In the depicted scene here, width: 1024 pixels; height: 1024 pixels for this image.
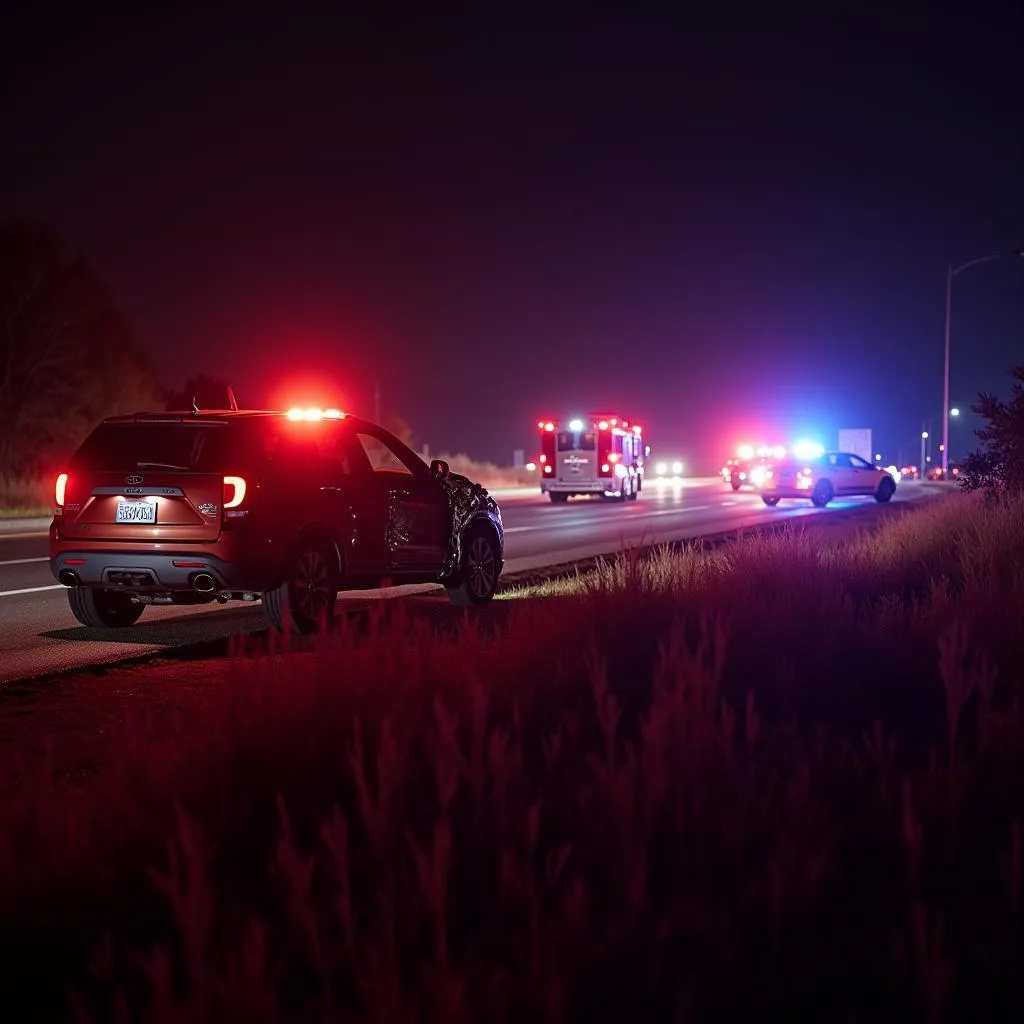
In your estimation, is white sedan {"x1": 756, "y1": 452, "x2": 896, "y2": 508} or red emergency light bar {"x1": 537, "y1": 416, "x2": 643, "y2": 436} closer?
white sedan {"x1": 756, "y1": 452, "x2": 896, "y2": 508}

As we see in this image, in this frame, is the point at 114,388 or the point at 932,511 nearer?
the point at 932,511

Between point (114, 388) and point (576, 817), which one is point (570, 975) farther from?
point (114, 388)

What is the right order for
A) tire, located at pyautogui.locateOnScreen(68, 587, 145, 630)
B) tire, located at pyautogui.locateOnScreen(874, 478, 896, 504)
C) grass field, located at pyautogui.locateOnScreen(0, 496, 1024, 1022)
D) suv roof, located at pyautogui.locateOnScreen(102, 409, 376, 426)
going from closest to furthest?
grass field, located at pyautogui.locateOnScreen(0, 496, 1024, 1022) < suv roof, located at pyautogui.locateOnScreen(102, 409, 376, 426) < tire, located at pyautogui.locateOnScreen(68, 587, 145, 630) < tire, located at pyautogui.locateOnScreen(874, 478, 896, 504)

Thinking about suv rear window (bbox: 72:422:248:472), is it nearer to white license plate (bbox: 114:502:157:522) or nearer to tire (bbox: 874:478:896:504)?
white license plate (bbox: 114:502:157:522)

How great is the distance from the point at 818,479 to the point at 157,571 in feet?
98.0

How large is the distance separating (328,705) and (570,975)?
262cm

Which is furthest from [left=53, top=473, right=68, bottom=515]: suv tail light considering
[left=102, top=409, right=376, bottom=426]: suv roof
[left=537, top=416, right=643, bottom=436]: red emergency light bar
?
Answer: [left=537, top=416, right=643, bottom=436]: red emergency light bar

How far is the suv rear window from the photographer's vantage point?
35.9ft

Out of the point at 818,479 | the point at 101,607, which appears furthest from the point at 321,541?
the point at 818,479

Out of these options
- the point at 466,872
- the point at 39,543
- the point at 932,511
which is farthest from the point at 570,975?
the point at 39,543

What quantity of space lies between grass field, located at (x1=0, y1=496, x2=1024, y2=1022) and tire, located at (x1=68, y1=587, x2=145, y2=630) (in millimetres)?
5368

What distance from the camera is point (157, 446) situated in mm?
11148

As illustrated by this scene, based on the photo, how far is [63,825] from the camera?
454cm

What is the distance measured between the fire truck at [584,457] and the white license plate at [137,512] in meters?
32.2
